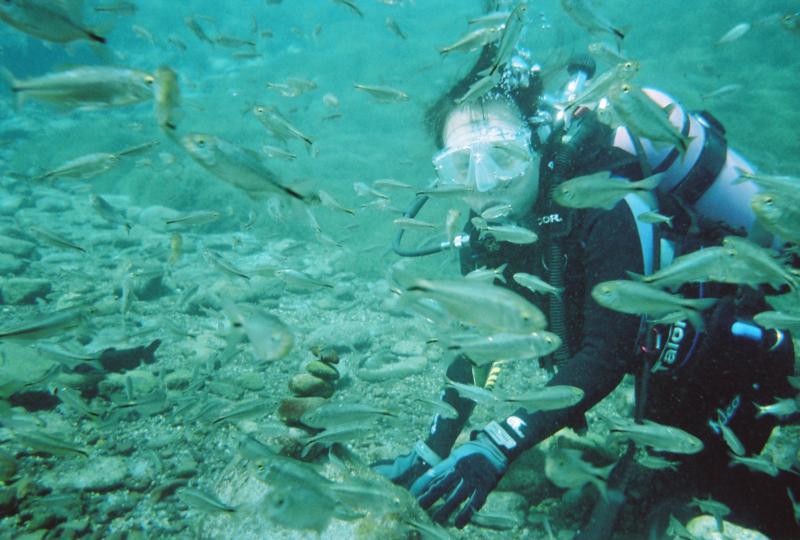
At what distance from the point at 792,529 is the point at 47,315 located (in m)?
5.71

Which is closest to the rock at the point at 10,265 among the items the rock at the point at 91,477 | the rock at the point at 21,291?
the rock at the point at 21,291

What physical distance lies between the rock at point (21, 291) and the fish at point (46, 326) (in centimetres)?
608

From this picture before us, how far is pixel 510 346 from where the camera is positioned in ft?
6.45

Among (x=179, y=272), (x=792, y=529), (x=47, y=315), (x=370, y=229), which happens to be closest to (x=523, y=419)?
(x=792, y=529)

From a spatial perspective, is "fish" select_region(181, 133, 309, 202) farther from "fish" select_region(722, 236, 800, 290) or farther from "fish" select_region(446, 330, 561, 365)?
"fish" select_region(722, 236, 800, 290)

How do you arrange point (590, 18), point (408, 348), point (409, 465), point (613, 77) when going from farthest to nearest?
point (408, 348) < point (409, 465) < point (590, 18) < point (613, 77)

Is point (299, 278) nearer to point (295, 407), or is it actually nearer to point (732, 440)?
A: point (295, 407)

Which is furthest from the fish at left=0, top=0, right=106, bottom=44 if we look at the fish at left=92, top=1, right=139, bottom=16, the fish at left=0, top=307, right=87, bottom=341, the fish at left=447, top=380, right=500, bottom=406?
the fish at left=92, top=1, right=139, bottom=16

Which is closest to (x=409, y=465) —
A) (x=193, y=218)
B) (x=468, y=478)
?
(x=468, y=478)

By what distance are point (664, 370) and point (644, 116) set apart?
1.80 metres

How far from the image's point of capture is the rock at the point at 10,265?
322 inches

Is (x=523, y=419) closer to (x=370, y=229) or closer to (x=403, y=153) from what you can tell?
(x=370, y=229)

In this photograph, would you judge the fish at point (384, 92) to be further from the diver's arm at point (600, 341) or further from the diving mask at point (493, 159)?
the diver's arm at point (600, 341)

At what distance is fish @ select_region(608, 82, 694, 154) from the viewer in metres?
2.03
